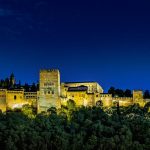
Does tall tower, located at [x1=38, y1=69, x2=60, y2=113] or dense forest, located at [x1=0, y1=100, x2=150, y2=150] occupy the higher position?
tall tower, located at [x1=38, y1=69, x2=60, y2=113]

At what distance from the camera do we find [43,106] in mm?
80062

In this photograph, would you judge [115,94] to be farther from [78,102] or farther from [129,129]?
[129,129]

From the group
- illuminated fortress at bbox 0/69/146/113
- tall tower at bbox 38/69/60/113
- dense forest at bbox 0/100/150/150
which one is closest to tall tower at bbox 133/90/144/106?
illuminated fortress at bbox 0/69/146/113

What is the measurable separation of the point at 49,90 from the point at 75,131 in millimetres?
13810

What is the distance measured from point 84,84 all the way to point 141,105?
58.6ft

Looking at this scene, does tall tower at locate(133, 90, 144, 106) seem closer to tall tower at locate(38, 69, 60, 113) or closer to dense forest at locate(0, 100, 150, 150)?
dense forest at locate(0, 100, 150, 150)

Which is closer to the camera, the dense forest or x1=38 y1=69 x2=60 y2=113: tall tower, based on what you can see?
the dense forest

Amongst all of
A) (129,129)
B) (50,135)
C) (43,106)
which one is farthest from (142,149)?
(43,106)

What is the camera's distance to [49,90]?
265 ft

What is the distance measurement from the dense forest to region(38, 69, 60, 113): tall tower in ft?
5.77

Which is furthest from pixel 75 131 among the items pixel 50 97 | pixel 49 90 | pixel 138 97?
pixel 138 97

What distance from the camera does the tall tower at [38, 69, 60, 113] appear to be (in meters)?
80.1

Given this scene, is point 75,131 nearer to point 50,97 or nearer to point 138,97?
point 50,97

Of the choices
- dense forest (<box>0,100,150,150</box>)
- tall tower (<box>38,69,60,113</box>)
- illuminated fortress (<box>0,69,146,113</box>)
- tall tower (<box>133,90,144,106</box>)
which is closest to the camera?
dense forest (<box>0,100,150,150</box>)
